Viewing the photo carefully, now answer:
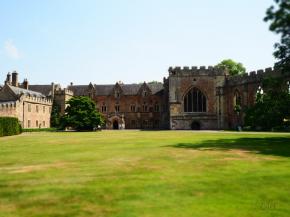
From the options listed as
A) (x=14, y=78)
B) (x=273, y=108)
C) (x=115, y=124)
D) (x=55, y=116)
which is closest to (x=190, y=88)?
(x=115, y=124)

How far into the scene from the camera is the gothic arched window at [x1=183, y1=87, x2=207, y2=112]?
6494cm

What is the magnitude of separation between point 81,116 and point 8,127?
16557 millimetres

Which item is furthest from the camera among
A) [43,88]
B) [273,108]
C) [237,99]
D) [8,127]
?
[43,88]

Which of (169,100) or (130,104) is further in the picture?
(130,104)

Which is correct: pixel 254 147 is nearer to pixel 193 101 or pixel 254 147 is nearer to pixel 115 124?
pixel 193 101

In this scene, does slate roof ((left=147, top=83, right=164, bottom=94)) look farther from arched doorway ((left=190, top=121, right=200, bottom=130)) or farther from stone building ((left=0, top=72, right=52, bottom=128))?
stone building ((left=0, top=72, right=52, bottom=128))

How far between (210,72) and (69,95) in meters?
32.5

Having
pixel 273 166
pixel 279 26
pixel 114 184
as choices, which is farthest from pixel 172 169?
pixel 279 26

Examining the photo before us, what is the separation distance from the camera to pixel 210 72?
64.9 metres

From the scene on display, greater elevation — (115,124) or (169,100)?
(169,100)

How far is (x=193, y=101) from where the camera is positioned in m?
65.2

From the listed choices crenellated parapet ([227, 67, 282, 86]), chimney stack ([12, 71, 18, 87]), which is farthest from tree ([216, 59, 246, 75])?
chimney stack ([12, 71, 18, 87])

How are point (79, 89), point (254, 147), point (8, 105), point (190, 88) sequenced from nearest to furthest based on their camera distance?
point (254, 147) < point (8, 105) < point (190, 88) < point (79, 89)

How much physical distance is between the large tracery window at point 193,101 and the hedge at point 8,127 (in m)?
30.8
